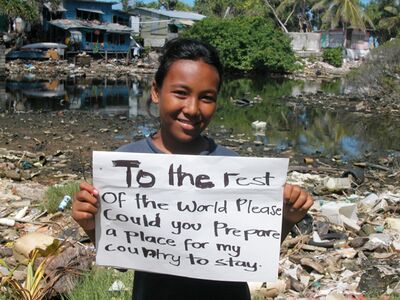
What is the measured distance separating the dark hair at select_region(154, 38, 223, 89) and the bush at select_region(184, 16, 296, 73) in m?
39.5

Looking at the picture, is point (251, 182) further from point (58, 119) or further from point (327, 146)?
point (58, 119)

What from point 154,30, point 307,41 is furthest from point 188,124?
point 307,41

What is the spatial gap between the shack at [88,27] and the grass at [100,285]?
41.5 meters

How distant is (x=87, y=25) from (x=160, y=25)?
1197 cm

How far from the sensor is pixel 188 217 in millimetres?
1940

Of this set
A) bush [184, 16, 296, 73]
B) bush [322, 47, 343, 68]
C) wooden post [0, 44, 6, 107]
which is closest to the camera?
wooden post [0, 44, 6, 107]

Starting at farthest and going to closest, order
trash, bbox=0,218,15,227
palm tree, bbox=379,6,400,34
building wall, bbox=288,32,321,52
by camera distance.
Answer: palm tree, bbox=379,6,400,34 → building wall, bbox=288,32,321,52 → trash, bbox=0,218,15,227

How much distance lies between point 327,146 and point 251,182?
12.7 metres

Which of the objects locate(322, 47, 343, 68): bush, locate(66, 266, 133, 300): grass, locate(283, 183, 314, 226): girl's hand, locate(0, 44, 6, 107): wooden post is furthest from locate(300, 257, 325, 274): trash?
locate(322, 47, 343, 68): bush

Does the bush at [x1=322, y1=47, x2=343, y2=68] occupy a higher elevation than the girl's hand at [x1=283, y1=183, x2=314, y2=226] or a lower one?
higher

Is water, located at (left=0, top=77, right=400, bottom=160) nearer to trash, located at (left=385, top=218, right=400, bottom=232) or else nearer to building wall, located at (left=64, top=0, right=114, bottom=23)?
trash, located at (left=385, top=218, right=400, bottom=232)

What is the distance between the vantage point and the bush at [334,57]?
51244 mm

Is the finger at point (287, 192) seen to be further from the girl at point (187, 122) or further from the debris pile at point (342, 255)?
the debris pile at point (342, 255)

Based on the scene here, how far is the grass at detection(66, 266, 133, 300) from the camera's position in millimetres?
3439
